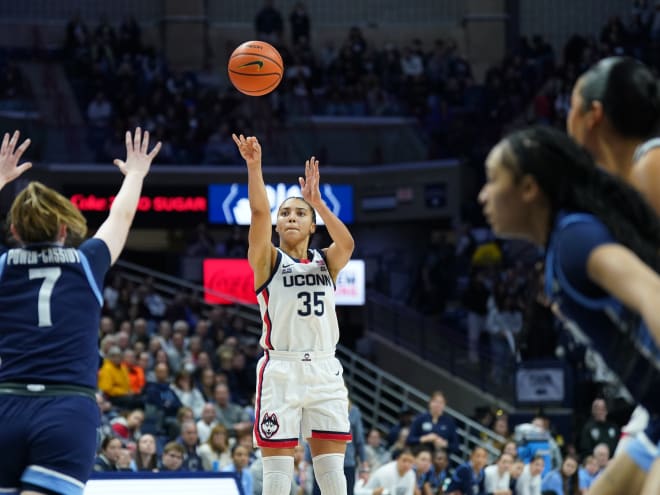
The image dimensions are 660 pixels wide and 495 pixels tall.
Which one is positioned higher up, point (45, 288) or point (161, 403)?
point (45, 288)

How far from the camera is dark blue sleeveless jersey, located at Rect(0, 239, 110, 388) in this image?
4.49m

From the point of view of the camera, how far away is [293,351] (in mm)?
7480

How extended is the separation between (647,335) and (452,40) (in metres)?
25.7

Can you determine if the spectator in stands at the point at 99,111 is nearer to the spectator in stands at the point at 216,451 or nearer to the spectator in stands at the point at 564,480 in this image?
the spectator in stands at the point at 216,451

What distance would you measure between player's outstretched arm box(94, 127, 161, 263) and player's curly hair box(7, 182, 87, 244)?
0.17 metres

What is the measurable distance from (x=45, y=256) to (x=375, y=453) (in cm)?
1229

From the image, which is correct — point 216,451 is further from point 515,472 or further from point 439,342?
point 439,342

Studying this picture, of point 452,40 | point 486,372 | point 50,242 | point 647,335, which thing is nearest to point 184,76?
point 452,40

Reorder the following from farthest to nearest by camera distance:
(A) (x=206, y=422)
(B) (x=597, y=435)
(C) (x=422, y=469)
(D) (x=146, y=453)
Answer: (B) (x=597, y=435), (A) (x=206, y=422), (C) (x=422, y=469), (D) (x=146, y=453)

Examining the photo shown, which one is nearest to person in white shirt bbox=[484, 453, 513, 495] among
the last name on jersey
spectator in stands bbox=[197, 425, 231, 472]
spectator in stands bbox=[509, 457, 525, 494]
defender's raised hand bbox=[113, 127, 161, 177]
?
spectator in stands bbox=[509, 457, 525, 494]

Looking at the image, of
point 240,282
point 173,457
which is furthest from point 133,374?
point 240,282

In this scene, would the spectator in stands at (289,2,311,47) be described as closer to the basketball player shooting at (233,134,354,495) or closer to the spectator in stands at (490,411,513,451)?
the spectator in stands at (490,411,513,451)

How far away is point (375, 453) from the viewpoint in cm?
1644

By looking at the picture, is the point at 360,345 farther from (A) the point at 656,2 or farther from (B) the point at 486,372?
(A) the point at 656,2
